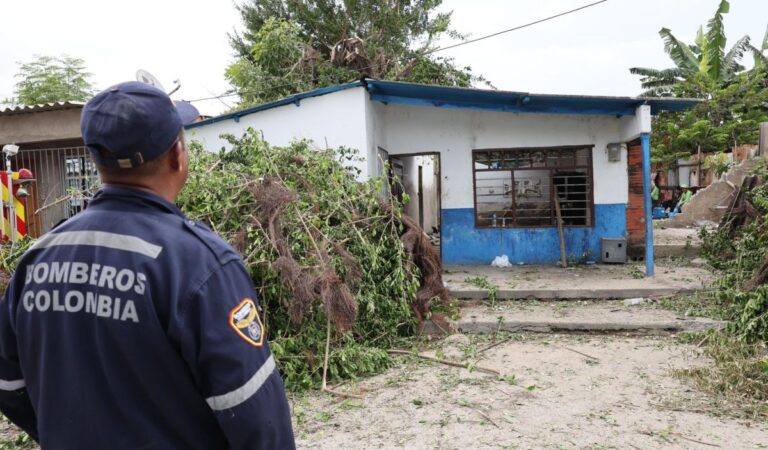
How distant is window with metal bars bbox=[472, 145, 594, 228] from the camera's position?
9992 millimetres

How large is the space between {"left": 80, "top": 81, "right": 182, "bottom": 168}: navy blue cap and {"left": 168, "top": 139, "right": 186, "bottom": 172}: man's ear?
0.05 meters

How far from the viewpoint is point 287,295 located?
489 centimetres

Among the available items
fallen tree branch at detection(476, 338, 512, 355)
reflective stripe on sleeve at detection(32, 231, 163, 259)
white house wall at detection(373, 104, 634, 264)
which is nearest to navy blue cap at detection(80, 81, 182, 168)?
reflective stripe on sleeve at detection(32, 231, 163, 259)

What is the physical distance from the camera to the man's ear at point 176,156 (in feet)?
4.60

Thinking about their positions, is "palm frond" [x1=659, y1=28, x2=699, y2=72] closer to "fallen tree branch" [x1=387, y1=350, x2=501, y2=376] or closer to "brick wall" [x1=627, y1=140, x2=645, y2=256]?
"brick wall" [x1=627, y1=140, x2=645, y2=256]

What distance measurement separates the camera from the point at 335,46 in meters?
14.9

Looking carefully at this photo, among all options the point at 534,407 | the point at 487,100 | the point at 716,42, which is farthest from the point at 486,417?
the point at 716,42

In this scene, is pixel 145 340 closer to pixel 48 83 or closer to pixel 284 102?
pixel 284 102

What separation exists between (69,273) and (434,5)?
18.2 meters

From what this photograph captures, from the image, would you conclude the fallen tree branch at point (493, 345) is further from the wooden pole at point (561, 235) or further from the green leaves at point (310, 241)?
the wooden pole at point (561, 235)

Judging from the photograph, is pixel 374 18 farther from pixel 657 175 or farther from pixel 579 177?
pixel 657 175

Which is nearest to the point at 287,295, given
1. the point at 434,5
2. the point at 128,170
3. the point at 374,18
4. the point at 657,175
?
the point at 128,170

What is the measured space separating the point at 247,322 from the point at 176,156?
0.48m

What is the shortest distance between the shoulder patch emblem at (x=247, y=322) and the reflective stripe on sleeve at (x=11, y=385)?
0.68 m
